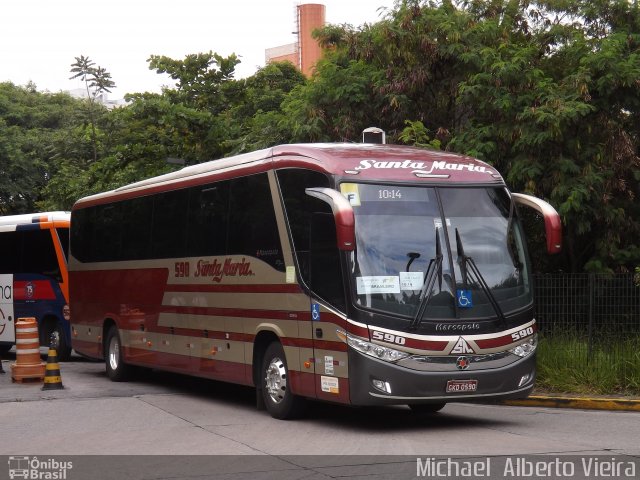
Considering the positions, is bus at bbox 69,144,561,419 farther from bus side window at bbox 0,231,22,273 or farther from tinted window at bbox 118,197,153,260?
bus side window at bbox 0,231,22,273

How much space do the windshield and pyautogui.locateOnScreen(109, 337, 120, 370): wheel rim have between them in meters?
8.55

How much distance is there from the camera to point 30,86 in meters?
76.3

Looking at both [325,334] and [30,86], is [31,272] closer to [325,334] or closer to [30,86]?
[325,334]

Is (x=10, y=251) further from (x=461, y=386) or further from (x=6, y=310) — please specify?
(x=461, y=386)

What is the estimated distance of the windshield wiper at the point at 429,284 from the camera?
39.0ft

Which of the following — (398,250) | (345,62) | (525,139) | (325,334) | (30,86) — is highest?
(30,86)

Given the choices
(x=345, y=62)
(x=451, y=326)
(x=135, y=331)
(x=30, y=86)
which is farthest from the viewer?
(x=30, y=86)

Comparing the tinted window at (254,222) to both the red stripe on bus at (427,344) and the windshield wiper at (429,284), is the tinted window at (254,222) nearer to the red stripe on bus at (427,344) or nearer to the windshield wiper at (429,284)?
the windshield wiper at (429,284)

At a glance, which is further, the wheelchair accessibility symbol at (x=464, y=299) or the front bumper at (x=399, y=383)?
the wheelchair accessibility symbol at (x=464, y=299)

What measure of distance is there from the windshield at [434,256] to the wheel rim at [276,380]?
205cm

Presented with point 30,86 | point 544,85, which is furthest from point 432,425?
point 30,86

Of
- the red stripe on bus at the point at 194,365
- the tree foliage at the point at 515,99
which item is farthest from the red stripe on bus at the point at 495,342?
the tree foliage at the point at 515,99

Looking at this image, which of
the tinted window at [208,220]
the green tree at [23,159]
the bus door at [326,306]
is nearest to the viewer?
the bus door at [326,306]

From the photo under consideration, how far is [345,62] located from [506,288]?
12.6m
